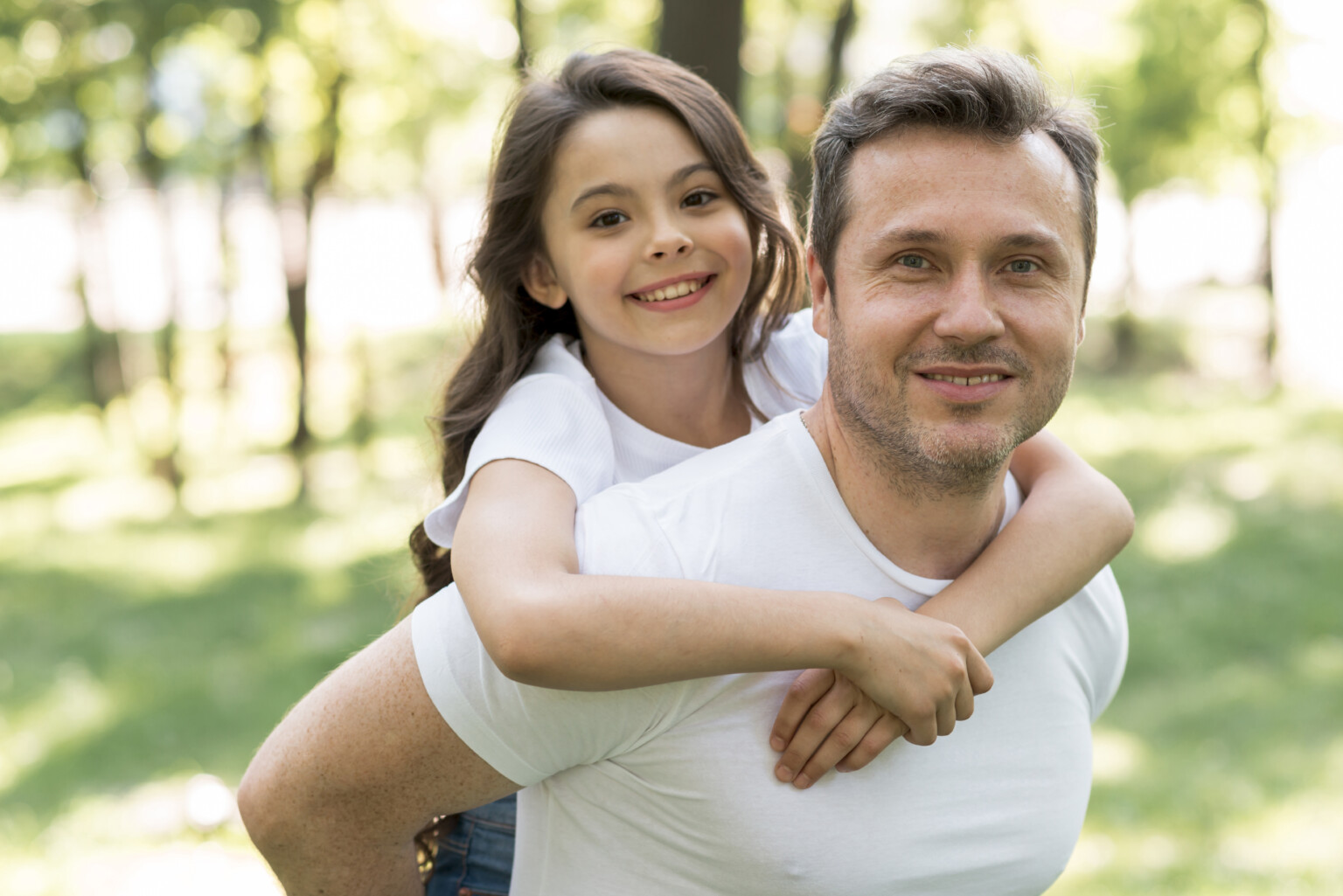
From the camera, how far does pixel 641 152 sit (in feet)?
9.43

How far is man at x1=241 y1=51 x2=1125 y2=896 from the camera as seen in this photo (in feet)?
6.17

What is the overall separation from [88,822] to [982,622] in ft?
20.0

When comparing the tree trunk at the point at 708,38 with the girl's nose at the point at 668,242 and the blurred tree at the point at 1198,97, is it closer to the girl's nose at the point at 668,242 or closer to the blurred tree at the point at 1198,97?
the girl's nose at the point at 668,242

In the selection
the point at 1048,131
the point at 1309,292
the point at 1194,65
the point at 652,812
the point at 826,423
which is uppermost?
the point at 1194,65

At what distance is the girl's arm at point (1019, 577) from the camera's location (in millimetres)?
1855

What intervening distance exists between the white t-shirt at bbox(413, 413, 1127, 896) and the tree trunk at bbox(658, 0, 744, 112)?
3.16m

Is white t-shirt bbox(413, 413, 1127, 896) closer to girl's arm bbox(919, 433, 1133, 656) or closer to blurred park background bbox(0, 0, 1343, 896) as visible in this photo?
girl's arm bbox(919, 433, 1133, 656)

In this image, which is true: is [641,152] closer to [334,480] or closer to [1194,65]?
[334,480]

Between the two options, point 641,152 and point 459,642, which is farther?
point 641,152

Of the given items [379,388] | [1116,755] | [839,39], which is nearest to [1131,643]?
[1116,755]

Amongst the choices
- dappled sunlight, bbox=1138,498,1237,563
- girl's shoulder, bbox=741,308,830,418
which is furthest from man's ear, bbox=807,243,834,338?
dappled sunlight, bbox=1138,498,1237,563

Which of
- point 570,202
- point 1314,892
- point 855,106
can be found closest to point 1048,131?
point 855,106

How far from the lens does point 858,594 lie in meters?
2.05

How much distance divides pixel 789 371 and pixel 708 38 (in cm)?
242
